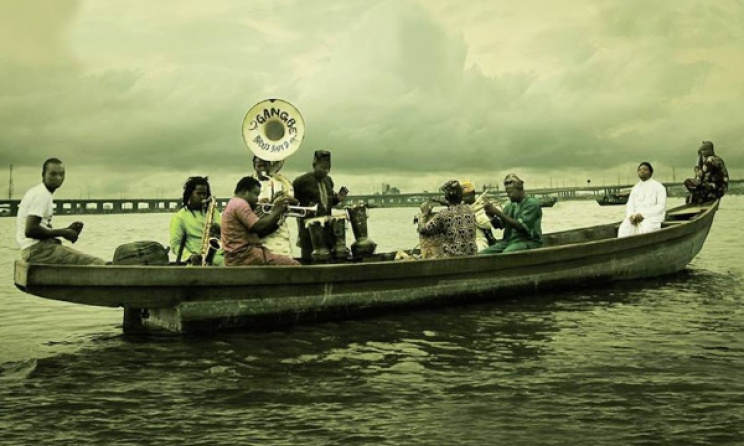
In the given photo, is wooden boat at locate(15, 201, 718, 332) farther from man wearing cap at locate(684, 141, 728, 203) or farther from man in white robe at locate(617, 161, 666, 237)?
man wearing cap at locate(684, 141, 728, 203)

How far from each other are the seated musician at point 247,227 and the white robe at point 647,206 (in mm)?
6656

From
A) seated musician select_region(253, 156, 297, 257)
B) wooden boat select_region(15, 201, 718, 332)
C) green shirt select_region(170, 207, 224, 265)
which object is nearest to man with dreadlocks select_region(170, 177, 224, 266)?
green shirt select_region(170, 207, 224, 265)

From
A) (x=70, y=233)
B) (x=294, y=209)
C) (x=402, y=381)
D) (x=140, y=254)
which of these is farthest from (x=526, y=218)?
→ (x=70, y=233)

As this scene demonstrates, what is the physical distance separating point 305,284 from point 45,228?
2704 mm

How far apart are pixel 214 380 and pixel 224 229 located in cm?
209

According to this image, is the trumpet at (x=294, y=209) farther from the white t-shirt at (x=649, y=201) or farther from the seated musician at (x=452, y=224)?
the white t-shirt at (x=649, y=201)

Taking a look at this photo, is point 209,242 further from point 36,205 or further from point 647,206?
point 647,206

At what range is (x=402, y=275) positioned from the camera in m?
8.62

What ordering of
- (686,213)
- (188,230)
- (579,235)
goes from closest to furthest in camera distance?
(188,230), (579,235), (686,213)

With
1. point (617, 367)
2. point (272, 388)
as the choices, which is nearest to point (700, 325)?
point (617, 367)

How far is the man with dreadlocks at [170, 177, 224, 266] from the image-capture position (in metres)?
8.38

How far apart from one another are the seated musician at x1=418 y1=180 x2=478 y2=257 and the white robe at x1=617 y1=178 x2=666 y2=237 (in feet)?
12.9

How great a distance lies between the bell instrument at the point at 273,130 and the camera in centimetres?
890

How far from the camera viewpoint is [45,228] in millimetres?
6770
